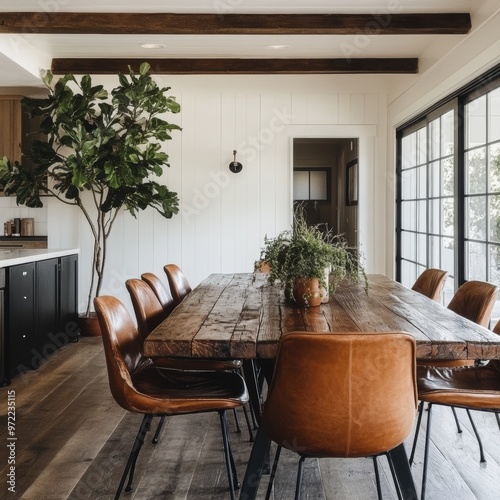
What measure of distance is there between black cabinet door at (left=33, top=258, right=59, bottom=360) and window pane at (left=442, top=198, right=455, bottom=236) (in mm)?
3429

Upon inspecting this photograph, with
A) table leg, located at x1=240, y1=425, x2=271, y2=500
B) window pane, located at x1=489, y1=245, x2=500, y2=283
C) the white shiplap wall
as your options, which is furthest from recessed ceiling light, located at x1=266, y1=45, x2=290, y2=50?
table leg, located at x1=240, y1=425, x2=271, y2=500

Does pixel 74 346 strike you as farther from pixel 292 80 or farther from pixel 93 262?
pixel 292 80

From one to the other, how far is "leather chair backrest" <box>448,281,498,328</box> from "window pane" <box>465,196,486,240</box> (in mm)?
1124

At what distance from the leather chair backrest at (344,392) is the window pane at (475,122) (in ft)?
9.76

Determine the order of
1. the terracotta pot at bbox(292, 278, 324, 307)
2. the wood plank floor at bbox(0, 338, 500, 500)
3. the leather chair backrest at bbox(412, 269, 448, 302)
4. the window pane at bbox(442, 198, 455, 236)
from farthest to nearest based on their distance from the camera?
the window pane at bbox(442, 198, 455, 236)
the leather chair backrest at bbox(412, 269, 448, 302)
the terracotta pot at bbox(292, 278, 324, 307)
the wood plank floor at bbox(0, 338, 500, 500)

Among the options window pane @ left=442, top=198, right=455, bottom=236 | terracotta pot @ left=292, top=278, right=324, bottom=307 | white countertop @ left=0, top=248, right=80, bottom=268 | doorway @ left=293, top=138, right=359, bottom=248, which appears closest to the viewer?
terracotta pot @ left=292, top=278, right=324, bottom=307

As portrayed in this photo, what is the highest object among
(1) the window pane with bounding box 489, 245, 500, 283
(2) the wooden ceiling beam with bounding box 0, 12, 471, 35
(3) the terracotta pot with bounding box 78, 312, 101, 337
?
(2) the wooden ceiling beam with bounding box 0, 12, 471, 35

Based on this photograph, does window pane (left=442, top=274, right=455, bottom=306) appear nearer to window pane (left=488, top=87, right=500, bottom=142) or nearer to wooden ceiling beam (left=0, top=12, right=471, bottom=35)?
window pane (left=488, top=87, right=500, bottom=142)

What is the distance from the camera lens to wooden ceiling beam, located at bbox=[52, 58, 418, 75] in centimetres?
593

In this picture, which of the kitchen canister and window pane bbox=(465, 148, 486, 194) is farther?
the kitchen canister

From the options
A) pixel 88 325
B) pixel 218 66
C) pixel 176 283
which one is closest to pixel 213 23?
pixel 218 66

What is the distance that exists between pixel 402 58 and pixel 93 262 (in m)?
3.84

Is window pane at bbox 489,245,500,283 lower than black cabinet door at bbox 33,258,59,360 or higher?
higher

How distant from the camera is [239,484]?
2.68 m
